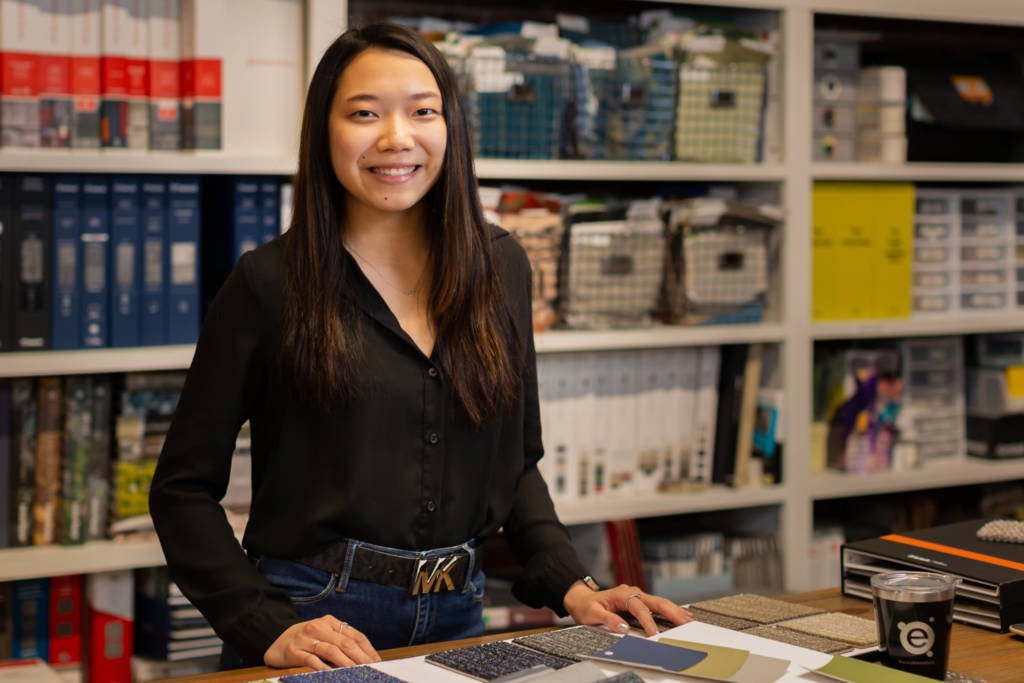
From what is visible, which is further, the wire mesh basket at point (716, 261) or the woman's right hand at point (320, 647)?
the wire mesh basket at point (716, 261)

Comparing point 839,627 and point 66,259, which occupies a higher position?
point 66,259

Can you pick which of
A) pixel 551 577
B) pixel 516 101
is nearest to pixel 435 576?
pixel 551 577

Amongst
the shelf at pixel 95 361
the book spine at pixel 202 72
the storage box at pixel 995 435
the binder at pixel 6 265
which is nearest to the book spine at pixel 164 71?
the book spine at pixel 202 72

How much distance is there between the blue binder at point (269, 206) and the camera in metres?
2.59

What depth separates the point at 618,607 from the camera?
59.0 inches

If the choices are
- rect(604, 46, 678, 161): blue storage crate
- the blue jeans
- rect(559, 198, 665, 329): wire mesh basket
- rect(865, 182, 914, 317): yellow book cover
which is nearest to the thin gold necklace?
the blue jeans

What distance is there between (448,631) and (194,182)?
127 centimetres

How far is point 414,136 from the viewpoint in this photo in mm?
1549

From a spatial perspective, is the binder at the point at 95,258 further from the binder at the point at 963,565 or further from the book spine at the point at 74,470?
the binder at the point at 963,565

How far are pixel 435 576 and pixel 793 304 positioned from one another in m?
1.71

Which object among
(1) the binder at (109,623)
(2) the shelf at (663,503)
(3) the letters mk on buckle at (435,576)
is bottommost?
(1) the binder at (109,623)

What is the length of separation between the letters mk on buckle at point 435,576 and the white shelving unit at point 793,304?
3.64 ft

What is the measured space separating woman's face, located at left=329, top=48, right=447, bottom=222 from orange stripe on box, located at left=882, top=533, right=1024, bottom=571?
754 millimetres

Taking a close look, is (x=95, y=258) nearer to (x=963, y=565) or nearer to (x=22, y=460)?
(x=22, y=460)
